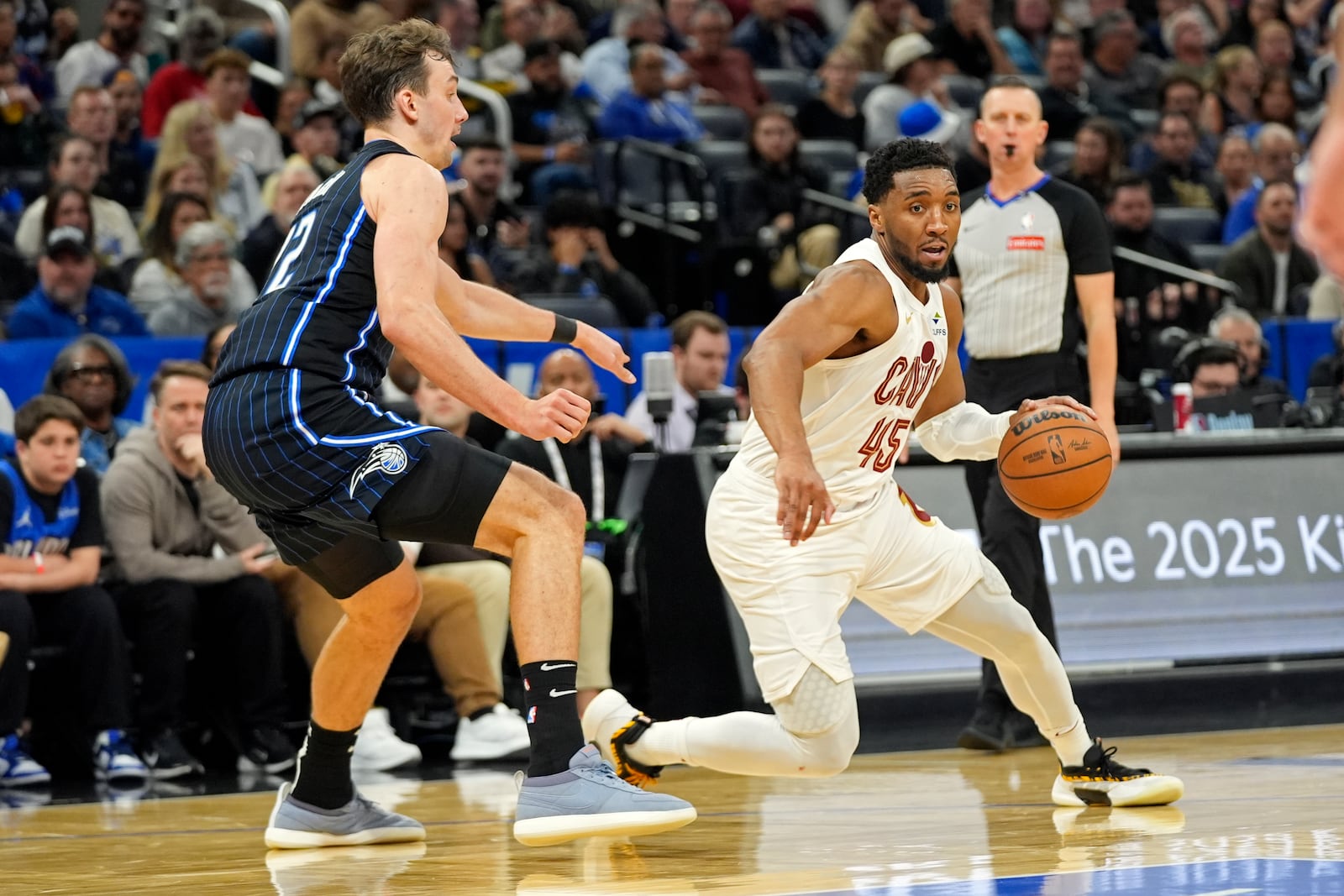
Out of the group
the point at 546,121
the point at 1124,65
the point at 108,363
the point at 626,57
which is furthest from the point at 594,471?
the point at 1124,65

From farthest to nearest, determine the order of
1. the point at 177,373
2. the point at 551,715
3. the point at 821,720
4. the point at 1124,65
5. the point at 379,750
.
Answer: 1. the point at 1124,65
2. the point at 177,373
3. the point at 379,750
4. the point at 821,720
5. the point at 551,715

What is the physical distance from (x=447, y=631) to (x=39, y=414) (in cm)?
176

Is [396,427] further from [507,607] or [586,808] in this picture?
[507,607]

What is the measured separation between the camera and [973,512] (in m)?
7.73

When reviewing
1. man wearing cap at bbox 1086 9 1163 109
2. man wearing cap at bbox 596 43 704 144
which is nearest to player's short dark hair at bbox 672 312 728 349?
man wearing cap at bbox 596 43 704 144

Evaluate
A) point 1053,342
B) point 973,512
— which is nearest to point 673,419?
point 973,512

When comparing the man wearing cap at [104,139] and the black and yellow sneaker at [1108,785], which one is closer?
the black and yellow sneaker at [1108,785]

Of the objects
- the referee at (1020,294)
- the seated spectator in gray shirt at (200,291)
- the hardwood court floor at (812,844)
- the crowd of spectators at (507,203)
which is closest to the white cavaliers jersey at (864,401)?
the hardwood court floor at (812,844)

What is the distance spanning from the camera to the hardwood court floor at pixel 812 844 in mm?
4199

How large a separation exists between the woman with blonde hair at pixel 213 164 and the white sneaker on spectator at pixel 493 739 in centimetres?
423

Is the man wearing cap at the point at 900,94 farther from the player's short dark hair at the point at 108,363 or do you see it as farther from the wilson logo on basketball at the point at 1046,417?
the wilson logo on basketball at the point at 1046,417

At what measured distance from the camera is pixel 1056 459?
5.25 metres

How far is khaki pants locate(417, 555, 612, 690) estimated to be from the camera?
773cm

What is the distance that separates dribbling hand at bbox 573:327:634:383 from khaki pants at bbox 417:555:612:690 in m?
2.89
